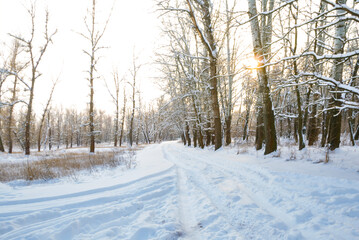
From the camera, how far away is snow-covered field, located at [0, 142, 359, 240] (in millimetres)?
2137

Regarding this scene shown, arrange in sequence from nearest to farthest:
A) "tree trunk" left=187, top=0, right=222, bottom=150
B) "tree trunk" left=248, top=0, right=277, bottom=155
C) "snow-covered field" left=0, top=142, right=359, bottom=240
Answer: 1. "snow-covered field" left=0, top=142, right=359, bottom=240
2. "tree trunk" left=248, top=0, right=277, bottom=155
3. "tree trunk" left=187, top=0, right=222, bottom=150

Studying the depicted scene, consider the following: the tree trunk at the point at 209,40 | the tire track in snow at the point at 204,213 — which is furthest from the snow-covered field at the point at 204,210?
the tree trunk at the point at 209,40

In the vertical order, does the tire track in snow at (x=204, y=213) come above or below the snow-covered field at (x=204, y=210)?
below

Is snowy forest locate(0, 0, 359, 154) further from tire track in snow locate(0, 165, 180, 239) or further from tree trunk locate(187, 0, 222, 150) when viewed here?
tire track in snow locate(0, 165, 180, 239)

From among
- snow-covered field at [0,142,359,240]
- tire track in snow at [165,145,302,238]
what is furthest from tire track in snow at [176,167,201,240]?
tire track in snow at [165,145,302,238]

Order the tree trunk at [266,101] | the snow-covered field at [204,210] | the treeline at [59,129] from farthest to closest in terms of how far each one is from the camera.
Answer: the treeline at [59,129]
the tree trunk at [266,101]
the snow-covered field at [204,210]

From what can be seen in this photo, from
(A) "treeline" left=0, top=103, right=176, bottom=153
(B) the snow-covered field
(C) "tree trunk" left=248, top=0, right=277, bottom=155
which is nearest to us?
(B) the snow-covered field

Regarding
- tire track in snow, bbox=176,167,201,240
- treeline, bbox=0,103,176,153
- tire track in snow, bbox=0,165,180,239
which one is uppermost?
treeline, bbox=0,103,176,153

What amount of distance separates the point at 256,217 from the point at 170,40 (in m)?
13.4

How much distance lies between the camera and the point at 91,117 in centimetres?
1459

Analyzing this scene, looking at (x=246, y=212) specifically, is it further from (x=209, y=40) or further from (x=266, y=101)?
(x=209, y=40)

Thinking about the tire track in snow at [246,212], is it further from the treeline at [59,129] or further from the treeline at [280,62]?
the treeline at [59,129]

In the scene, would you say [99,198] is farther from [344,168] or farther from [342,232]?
[344,168]

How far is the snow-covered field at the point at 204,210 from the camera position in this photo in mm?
2137
